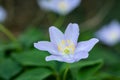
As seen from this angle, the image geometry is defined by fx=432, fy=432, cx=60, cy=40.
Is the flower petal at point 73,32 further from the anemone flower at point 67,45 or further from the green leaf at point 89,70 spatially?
the green leaf at point 89,70

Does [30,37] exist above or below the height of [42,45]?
above

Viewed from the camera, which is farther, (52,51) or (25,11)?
(25,11)

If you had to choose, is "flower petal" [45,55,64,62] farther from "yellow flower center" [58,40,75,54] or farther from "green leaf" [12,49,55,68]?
"green leaf" [12,49,55,68]

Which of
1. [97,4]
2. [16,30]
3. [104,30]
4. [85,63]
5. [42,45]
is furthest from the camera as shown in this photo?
[97,4]

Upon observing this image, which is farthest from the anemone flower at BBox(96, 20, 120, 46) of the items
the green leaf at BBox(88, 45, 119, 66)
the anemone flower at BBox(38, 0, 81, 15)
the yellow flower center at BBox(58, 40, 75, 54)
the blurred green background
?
the yellow flower center at BBox(58, 40, 75, 54)

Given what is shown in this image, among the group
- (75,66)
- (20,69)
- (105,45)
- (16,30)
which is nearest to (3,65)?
(20,69)

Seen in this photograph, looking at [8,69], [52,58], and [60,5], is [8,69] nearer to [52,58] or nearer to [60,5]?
[52,58]

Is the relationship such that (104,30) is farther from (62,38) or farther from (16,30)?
(62,38)
